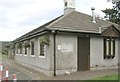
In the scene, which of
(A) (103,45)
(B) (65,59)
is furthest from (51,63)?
(A) (103,45)

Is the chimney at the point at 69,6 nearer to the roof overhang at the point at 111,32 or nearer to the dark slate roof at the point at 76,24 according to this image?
the dark slate roof at the point at 76,24

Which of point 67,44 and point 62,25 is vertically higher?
point 62,25

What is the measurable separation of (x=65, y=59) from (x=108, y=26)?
202 inches

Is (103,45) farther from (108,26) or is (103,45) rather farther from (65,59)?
(65,59)

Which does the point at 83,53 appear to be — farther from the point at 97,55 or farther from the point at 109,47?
the point at 109,47

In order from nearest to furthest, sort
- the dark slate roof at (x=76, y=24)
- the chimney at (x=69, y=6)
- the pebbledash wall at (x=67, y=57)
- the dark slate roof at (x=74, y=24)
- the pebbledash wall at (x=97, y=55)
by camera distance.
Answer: the pebbledash wall at (x=67, y=57) → the dark slate roof at (x=74, y=24) → the dark slate roof at (x=76, y=24) → the pebbledash wall at (x=97, y=55) → the chimney at (x=69, y=6)

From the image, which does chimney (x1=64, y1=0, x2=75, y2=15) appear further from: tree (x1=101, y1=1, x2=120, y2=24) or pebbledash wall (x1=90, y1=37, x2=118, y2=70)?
tree (x1=101, y1=1, x2=120, y2=24)

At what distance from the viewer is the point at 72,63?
58.9 ft

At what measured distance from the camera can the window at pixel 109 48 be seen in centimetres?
2020

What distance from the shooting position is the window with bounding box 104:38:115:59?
66.3 feet

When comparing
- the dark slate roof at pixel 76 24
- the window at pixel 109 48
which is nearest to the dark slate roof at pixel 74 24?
the dark slate roof at pixel 76 24

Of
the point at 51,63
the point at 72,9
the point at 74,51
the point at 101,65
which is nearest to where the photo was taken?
the point at 51,63

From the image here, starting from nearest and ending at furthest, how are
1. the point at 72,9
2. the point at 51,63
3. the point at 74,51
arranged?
the point at 51,63
the point at 74,51
the point at 72,9

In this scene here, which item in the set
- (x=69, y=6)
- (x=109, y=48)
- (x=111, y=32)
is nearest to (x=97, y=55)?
(x=109, y=48)
